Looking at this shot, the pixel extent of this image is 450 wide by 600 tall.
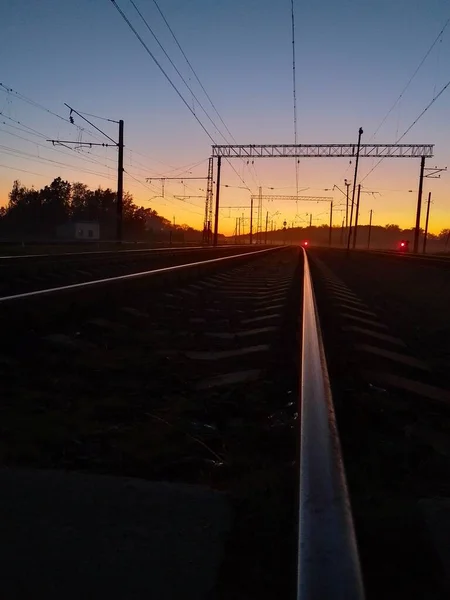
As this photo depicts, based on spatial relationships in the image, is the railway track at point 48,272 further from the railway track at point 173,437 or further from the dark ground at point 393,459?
the dark ground at point 393,459

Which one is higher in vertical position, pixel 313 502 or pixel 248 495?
pixel 313 502

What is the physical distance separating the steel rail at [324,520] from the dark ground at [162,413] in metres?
0.18

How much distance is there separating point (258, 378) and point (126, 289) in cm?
496

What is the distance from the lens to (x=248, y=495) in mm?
2693

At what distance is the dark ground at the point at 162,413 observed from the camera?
2.41 meters

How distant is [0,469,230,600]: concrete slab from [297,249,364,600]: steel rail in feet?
1.30

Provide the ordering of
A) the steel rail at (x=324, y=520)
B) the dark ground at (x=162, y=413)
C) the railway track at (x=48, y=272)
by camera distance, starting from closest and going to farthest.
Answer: the steel rail at (x=324, y=520)
the dark ground at (x=162, y=413)
the railway track at (x=48, y=272)

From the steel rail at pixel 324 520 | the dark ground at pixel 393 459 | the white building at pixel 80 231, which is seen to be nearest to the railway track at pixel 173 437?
the steel rail at pixel 324 520

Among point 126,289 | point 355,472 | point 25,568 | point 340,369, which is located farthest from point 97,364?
point 126,289

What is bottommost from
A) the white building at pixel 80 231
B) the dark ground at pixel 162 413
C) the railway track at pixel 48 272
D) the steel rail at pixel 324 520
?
the white building at pixel 80 231

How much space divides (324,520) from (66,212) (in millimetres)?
136715

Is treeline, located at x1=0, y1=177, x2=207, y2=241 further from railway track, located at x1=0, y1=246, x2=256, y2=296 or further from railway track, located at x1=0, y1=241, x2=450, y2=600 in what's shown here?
railway track, located at x1=0, y1=241, x2=450, y2=600

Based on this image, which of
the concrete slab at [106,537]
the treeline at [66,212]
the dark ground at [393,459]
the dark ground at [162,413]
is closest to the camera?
the concrete slab at [106,537]

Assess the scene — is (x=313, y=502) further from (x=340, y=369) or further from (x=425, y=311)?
(x=425, y=311)
